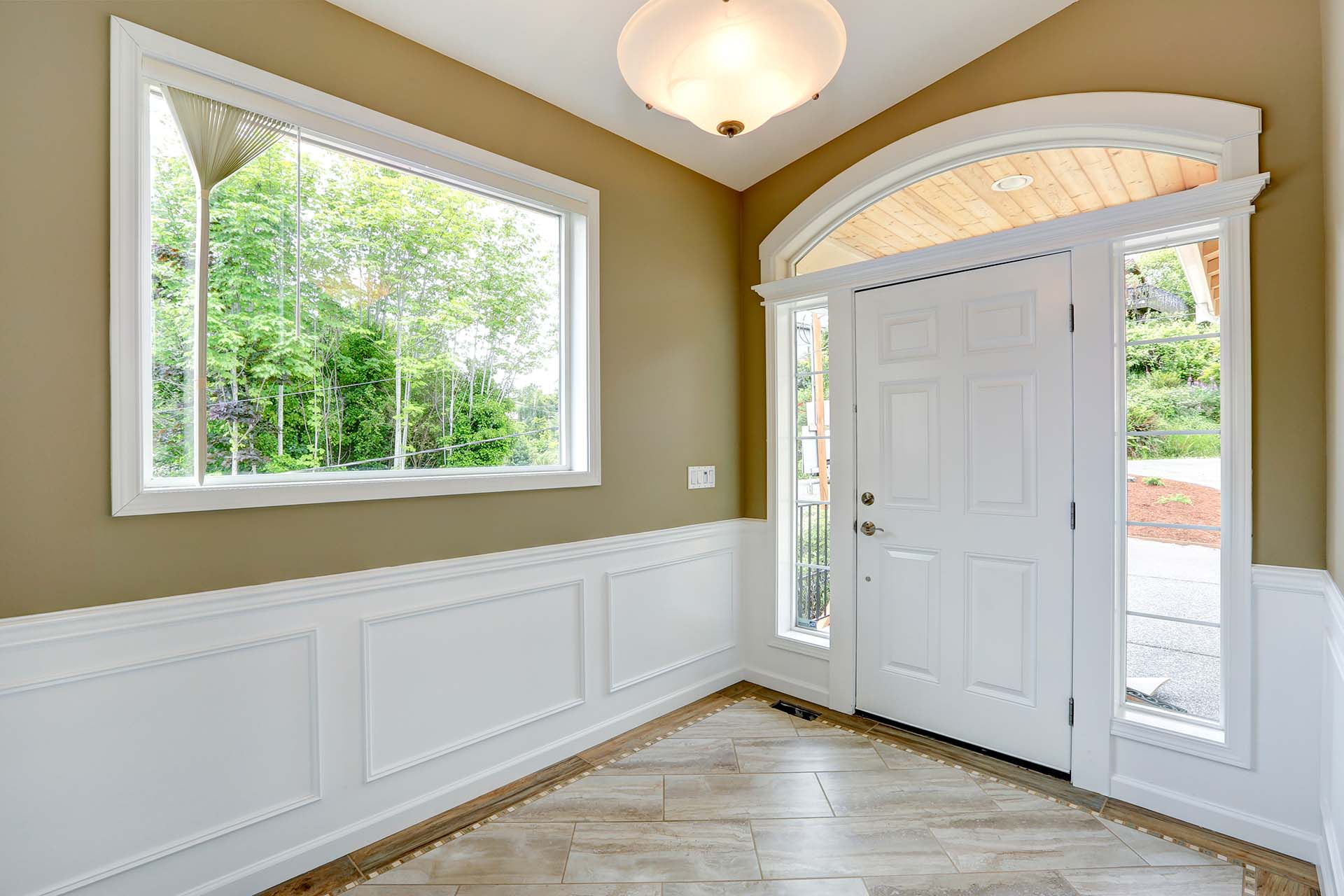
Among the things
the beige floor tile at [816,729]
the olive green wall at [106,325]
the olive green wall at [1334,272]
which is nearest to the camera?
the olive green wall at [106,325]

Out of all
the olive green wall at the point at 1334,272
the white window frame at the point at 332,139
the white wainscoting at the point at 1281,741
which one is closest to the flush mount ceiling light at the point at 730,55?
the white window frame at the point at 332,139

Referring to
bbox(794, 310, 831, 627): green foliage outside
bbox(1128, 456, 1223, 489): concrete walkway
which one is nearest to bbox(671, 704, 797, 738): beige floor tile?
bbox(794, 310, 831, 627): green foliage outside

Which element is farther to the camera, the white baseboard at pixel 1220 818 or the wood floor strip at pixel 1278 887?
the white baseboard at pixel 1220 818

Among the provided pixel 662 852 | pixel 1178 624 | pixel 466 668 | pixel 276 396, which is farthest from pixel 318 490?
pixel 1178 624

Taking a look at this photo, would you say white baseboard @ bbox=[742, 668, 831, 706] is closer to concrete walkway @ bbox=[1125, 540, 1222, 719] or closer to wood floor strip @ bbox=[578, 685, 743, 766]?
wood floor strip @ bbox=[578, 685, 743, 766]

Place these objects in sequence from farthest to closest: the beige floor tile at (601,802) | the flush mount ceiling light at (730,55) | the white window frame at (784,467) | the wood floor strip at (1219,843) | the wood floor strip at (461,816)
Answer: the white window frame at (784,467), the beige floor tile at (601,802), the wood floor strip at (461,816), the wood floor strip at (1219,843), the flush mount ceiling light at (730,55)

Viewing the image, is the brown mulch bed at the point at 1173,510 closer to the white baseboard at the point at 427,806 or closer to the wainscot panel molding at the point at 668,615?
the wainscot panel molding at the point at 668,615

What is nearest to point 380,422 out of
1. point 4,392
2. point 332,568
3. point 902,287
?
point 332,568

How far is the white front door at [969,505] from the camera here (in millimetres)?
2447

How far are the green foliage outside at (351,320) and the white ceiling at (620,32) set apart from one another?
1.60 feet

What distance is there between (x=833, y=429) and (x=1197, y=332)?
140cm

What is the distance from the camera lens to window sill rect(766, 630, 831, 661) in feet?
10.4

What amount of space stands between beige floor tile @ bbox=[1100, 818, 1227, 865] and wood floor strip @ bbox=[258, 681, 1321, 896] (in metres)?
0.05

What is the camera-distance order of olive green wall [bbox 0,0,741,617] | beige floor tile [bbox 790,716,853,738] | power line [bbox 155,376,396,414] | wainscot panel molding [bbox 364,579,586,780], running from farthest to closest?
beige floor tile [bbox 790,716,853,738] < wainscot panel molding [bbox 364,579,586,780] < power line [bbox 155,376,396,414] < olive green wall [bbox 0,0,741,617]
